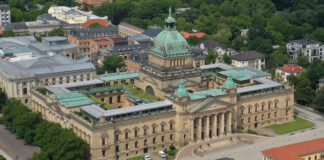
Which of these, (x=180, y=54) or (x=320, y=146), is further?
(x=180, y=54)

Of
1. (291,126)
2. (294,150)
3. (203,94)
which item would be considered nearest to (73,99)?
(203,94)

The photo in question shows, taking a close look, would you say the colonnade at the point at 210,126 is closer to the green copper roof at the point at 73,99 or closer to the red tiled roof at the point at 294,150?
the red tiled roof at the point at 294,150

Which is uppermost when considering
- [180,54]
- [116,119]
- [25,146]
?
[180,54]

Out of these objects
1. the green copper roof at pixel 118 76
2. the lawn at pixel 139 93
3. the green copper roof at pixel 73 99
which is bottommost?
the lawn at pixel 139 93

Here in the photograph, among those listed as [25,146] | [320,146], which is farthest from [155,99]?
[320,146]

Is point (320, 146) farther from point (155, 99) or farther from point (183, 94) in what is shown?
point (155, 99)

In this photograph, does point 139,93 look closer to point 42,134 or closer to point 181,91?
point 181,91

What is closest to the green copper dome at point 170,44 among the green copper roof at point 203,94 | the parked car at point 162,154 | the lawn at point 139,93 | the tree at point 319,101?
the lawn at point 139,93
